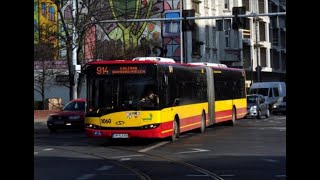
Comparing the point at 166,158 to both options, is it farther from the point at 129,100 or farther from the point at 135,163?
the point at 129,100

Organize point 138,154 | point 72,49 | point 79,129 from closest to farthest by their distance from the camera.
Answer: point 138,154
point 79,129
point 72,49

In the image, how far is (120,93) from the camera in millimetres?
18859

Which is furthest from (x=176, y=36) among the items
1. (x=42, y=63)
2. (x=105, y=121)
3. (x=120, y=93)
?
(x=105, y=121)

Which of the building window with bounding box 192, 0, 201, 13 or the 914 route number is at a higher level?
the building window with bounding box 192, 0, 201, 13

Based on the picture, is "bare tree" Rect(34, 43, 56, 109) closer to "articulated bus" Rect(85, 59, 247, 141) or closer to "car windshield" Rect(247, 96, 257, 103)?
"car windshield" Rect(247, 96, 257, 103)

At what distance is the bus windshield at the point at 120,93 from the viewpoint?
18.8 m

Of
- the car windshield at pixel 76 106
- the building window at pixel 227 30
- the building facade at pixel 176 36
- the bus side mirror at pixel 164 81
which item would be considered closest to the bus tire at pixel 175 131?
the bus side mirror at pixel 164 81

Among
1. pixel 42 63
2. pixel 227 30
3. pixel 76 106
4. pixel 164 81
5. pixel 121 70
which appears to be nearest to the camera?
pixel 121 70

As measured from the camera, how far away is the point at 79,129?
93.4ft

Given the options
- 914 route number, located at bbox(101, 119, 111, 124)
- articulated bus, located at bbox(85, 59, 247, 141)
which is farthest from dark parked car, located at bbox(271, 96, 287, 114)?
914 route number, located at bbox(101, 119, 111, 124)

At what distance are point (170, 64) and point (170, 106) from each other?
1685 mm

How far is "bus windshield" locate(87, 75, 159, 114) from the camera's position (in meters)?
18.8
